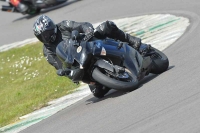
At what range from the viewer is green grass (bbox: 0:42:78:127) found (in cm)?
1077

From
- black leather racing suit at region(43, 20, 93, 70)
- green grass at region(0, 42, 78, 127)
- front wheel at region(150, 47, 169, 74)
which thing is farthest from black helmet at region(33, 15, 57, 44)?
green grass at region(0, 42, 78, 127)

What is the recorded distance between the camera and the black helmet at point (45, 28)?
349 inches

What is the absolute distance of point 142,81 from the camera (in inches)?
348

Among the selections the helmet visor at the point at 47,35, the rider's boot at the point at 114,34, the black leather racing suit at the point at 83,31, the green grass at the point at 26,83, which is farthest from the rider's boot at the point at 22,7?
the rider's boot at the point at 114,34

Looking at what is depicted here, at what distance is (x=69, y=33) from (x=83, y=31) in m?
0.48

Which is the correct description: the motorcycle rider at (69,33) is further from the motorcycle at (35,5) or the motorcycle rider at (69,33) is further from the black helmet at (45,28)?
the motorcycle at (35,5)

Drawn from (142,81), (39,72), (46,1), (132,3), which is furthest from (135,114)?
(46,1)

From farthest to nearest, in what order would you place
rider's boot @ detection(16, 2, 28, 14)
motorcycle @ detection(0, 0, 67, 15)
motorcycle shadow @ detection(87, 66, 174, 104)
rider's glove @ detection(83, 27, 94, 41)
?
rider's boot @ detection(16, 2, 28, 14), motorcycle @ detection(0, 0, 67, 15), motorcycle shadow @ detection(87, 66, 174, 104), rider's glove @ detection(83, 27, 94, 41)

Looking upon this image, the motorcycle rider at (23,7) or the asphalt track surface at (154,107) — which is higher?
the asphalt track surface at (154,107)

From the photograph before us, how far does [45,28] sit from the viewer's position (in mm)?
8859

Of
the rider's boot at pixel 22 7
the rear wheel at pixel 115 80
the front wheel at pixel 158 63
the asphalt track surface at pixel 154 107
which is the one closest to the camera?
the asphalt track surface at pixel 154 107

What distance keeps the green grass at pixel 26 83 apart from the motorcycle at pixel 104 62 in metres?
2.16

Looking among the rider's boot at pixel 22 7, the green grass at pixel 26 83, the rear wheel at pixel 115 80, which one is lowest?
the rider's boot at pixel 22 7

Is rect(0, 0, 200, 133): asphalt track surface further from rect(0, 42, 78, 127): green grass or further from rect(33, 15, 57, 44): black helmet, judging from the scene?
rect(0, 42, 78, 127): green grass
